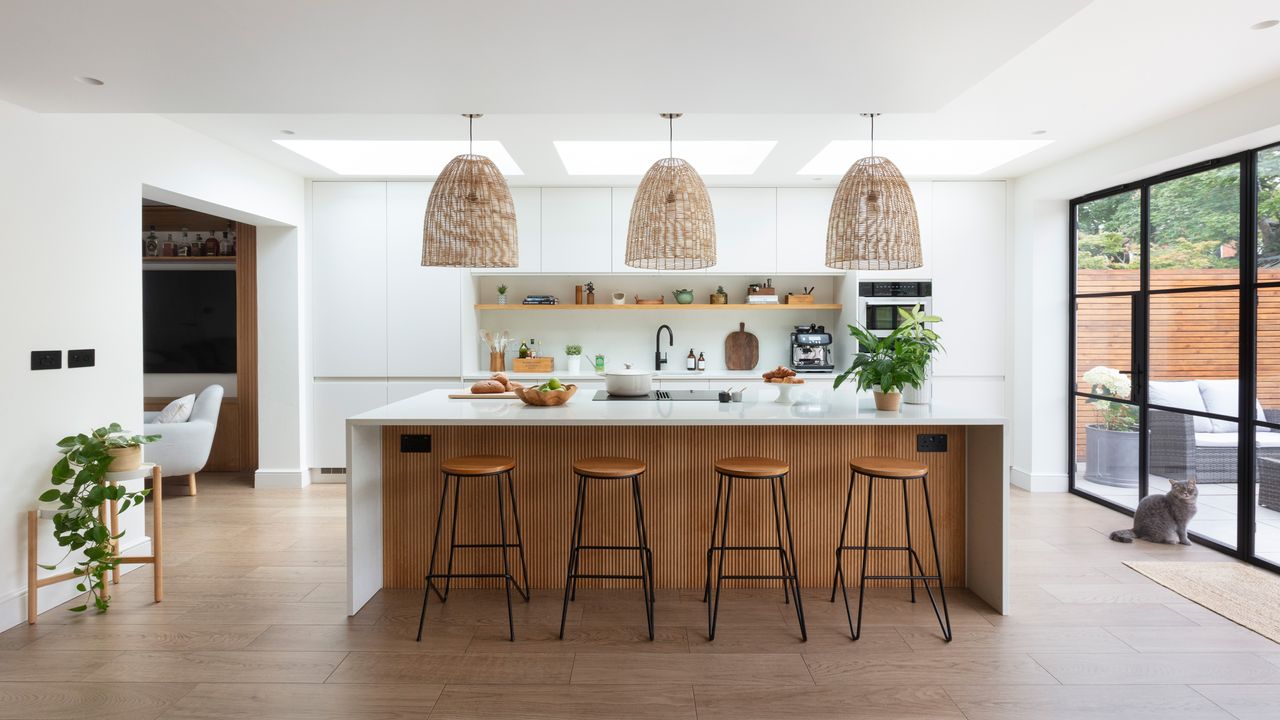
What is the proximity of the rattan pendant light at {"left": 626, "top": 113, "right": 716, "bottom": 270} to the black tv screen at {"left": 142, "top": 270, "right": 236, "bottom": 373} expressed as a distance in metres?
4.72

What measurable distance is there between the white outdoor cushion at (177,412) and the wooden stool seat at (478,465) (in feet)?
11.6

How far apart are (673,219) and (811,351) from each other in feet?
9.82

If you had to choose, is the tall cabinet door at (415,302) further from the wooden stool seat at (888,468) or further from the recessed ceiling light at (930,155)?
the wooden stool seat at (888,468)

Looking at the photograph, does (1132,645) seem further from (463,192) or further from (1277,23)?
(463,192)

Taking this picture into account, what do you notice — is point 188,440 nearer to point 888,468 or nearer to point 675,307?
point 675,307

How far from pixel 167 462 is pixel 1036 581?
5838mm

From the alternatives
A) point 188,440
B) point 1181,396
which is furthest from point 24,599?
point 1181,396

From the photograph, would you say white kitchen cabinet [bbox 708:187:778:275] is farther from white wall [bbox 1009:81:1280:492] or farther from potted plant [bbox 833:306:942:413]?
potted plant [bbox 833:306:942:413]

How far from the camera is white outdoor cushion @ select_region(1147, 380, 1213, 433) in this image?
167 inches

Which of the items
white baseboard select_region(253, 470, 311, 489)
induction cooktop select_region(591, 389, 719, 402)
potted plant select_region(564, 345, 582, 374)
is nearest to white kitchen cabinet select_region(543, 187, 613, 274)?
potted plant select_region(564, 345, 582, 374)

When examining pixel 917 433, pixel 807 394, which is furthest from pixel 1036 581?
pixel 807 394

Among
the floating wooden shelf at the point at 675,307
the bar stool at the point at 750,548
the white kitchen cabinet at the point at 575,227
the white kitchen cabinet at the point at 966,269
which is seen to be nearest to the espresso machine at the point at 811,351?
the floating wooden shelf at the point at 675,307

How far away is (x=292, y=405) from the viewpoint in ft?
18.5

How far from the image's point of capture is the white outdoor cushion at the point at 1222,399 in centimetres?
400
